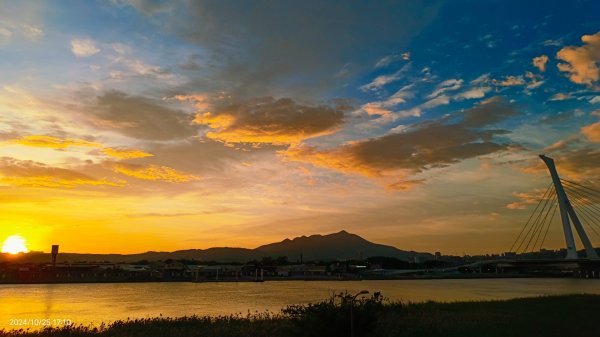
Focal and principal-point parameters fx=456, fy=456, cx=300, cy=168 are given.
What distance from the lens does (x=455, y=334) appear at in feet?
74.6

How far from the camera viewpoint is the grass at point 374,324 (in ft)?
57.7

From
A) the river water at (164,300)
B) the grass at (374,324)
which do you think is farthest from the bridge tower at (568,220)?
the grass at (374,324)

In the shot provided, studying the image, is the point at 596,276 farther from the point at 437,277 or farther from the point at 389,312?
the point at 389,312

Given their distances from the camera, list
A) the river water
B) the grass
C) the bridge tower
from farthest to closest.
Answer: the bridge tower, the river water, the grass

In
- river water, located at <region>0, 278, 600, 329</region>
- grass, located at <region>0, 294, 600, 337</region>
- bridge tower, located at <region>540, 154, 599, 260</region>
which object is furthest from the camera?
bridge tower, located at <region>540, 154, 599, 260</region>

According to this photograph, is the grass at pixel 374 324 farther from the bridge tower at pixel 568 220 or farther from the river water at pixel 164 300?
the bridge tower at pixel 568 220

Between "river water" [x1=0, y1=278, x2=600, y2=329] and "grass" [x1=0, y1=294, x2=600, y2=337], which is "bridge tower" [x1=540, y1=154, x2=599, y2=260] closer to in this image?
"river water" [x1=0, y1=278, x2=600, y2=329]

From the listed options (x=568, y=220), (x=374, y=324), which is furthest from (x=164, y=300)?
(x=568, y=220)

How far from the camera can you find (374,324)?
61.1ft

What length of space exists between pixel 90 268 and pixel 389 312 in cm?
18001

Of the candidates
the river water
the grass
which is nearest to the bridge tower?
the river water

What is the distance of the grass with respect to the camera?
17577 millimetres

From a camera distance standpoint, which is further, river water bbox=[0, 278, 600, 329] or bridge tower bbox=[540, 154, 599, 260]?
bridge tower bbox=[540, 154, 599, 260]

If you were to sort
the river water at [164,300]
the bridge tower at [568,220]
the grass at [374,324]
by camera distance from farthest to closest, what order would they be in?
the bridge tower at [568,220], the river water at [164,300], the grass at [374,324]
